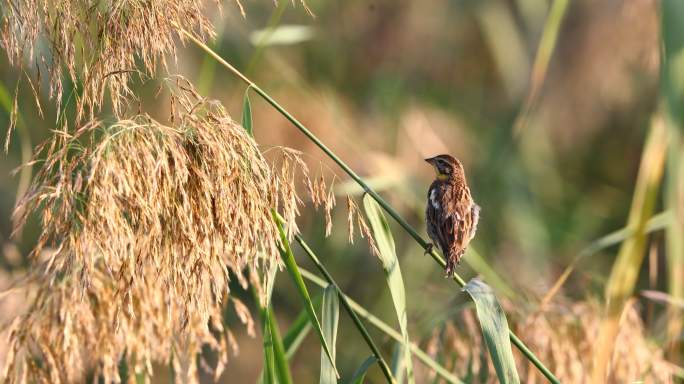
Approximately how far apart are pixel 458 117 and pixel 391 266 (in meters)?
4.51

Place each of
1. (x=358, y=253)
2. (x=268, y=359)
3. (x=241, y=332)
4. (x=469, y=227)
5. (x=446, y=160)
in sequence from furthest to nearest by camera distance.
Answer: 1. (x=241, y=332)
2. (x=358, y=253)
3. (x=446, y=160)
4. (x=469, y=227)
5. (x=268, y=359)

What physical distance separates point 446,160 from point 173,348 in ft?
4.30

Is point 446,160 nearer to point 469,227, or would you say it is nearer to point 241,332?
point 469,227

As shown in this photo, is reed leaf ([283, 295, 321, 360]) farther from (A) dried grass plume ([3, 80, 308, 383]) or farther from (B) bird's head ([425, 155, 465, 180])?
(B) bird's head ([425, 155, 465, 180])

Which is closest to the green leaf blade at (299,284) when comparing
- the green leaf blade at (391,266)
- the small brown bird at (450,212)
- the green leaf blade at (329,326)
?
the green leaf blade at (329,326)

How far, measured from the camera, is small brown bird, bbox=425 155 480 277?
294 centimetres

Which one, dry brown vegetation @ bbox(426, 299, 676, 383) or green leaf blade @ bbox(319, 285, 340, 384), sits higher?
green leaf blade @ bbox(319, 285, 340, 384)

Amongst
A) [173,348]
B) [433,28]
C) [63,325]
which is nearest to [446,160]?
[173,348]

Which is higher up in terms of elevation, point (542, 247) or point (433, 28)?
point (433, 28)

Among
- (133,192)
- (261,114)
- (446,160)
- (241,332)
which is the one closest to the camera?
(133,192)

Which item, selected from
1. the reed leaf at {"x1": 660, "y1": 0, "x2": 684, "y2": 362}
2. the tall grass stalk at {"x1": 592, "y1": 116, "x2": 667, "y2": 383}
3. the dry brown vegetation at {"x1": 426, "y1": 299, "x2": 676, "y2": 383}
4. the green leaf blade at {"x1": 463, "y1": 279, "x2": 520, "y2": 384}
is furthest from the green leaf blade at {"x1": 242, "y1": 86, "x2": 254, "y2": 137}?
the dry brown vegetation at {"x1": 426, "y1": 299, "x2": 676, "y2": 383}

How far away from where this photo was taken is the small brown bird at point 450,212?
2943 mm

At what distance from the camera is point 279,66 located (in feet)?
15.5

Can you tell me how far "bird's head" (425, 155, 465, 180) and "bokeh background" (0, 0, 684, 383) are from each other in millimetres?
1306
